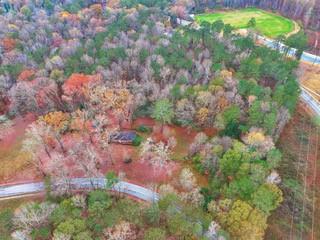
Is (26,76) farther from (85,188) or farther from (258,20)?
(258,20)

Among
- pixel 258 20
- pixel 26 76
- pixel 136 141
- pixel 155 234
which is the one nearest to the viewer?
pixel 155 234

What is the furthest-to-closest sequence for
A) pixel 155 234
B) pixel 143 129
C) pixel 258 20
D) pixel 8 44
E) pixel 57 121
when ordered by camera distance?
pixel 258 20, pixel 8 44, pixel 143 129, pixel 57 121, pixel 155 234

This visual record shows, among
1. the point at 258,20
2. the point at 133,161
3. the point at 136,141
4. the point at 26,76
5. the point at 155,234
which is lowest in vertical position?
the point at 133,161

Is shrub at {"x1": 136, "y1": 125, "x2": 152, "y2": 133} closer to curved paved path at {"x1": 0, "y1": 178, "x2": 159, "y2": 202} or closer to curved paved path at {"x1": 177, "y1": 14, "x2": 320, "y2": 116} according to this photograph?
curved paved path at {"x1": 0, "y1": 178, "x2": 159, "y2": 202}

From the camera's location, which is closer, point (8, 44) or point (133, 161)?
point (133, 161)

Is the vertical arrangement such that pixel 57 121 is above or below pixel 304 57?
above

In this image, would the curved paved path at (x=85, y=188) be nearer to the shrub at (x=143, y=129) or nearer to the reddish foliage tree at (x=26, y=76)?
the shrub at (x=143, y=129)

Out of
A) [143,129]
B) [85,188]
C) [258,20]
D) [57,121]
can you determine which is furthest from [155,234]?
[258,20]

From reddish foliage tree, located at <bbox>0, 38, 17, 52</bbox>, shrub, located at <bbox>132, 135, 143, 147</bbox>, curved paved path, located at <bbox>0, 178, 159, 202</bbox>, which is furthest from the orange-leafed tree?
reddish foliage tree, located at <bbox>0, 38, 17, 52</bbox>
